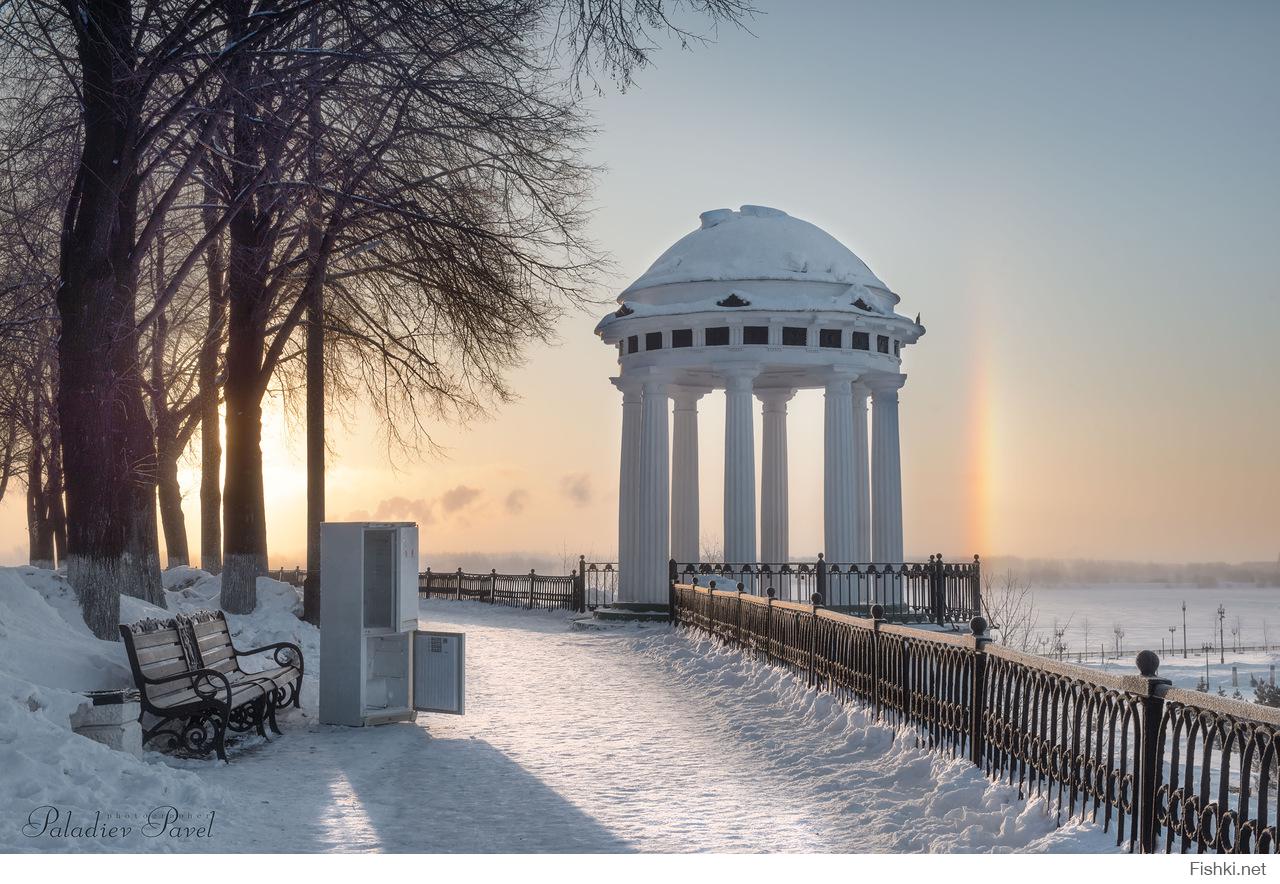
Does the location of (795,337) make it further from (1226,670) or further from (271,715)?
(1226,670)

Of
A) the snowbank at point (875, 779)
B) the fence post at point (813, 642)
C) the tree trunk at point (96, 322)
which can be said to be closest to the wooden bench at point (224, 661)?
the tree trunk at point (96, 322)

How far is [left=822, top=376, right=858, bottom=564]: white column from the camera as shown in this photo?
88.4ft

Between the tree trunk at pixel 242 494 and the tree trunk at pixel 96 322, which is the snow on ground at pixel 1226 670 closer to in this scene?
the tree trunk at pixel 242 494

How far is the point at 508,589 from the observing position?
35250 millimetres

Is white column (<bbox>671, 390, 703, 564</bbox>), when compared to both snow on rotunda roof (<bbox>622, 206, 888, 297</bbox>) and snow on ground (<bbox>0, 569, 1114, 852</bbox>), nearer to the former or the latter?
snow on rotunda roof (<bbox>622, 206, 888, 297</bbox>)

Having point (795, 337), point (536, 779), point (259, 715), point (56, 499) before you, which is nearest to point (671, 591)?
point (795, 337)

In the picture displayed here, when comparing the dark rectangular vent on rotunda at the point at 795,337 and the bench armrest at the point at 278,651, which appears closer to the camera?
the bench armrest at the point at 278,651

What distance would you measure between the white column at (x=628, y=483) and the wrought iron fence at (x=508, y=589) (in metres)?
4.61

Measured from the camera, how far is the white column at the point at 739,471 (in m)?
26.5

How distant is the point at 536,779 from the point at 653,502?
17.8m

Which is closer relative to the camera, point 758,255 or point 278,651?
point 278,651
